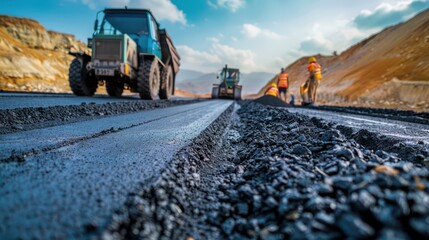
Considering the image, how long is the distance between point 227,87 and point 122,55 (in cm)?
1437

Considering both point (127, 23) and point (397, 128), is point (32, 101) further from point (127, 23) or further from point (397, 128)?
point (397, 128)

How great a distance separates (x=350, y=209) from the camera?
81 cm

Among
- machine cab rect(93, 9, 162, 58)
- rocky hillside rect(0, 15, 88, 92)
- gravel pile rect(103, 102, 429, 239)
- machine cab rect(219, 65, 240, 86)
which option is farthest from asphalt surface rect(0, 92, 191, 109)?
machine cab rect(219, 65, 240, 86)

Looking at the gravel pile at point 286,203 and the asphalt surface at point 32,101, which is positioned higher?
the asphalt surface at point 32,101

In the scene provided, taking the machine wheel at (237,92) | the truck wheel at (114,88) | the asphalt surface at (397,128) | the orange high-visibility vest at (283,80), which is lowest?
the asphalt surface at (397,128)

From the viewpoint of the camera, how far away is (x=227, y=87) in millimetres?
20578

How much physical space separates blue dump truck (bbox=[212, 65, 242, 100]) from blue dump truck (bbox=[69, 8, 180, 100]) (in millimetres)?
11855

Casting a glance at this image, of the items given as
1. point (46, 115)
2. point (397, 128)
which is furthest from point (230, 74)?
point (46, 115)

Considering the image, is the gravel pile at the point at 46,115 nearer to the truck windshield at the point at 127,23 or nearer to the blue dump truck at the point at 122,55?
the blue dump truck at the point at 122,55

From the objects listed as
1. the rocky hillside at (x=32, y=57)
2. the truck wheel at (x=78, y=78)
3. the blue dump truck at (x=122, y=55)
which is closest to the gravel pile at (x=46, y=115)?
the blue dump truck at (x=122, y=55)

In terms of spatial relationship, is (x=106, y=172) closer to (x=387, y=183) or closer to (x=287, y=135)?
(x=387, y=183)

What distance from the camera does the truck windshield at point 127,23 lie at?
768 cm

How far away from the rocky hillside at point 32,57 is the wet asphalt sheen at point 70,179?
50.5 feet

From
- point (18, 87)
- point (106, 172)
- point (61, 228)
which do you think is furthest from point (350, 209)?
point (18, 87)
